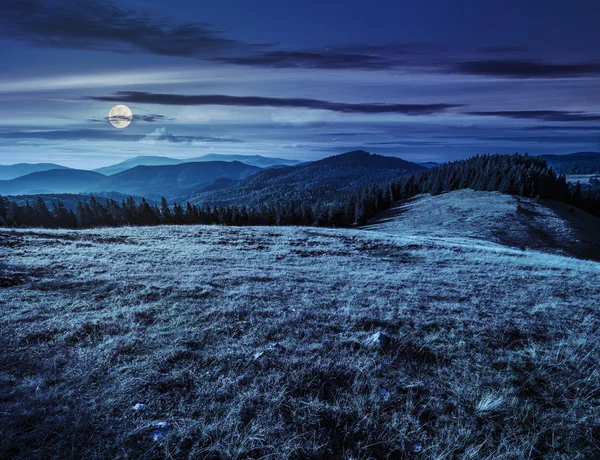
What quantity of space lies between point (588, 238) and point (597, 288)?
57.5 meters

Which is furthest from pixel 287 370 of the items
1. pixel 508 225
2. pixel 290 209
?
pixel 290 209

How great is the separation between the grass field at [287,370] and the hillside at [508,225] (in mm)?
32246

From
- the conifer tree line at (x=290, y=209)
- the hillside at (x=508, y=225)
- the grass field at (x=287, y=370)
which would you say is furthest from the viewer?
the conifer tree line at (x=290, y=209)

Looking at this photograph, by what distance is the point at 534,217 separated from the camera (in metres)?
60.5

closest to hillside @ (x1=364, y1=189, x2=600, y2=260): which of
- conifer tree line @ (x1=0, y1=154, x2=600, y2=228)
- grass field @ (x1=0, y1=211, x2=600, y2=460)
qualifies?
conifer tree line @ (x1=0, y1=154, x2=600, y2=228)

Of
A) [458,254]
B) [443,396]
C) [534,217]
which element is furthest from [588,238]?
[443,396]

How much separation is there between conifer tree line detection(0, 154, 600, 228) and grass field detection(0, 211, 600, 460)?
1822 inches

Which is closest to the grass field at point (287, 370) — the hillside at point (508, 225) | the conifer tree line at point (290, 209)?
the hillside at point (508, 225)

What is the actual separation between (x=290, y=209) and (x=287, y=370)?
82499 millimetres

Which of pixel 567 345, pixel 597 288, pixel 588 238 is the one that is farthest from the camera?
pixel 588 238

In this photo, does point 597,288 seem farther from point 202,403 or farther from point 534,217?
point 534,217

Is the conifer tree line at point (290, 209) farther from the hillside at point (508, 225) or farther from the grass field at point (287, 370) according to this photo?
the grass field at point (287, 370)

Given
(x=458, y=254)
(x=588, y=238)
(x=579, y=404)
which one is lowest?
(x=588, y=238)

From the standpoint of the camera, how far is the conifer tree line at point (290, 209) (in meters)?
70.2
